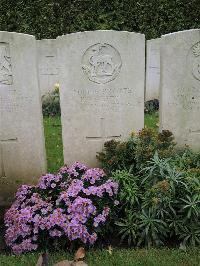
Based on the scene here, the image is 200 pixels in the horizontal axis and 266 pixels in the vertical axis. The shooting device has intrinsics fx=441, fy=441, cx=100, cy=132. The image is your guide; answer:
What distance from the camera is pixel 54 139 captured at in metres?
7.80

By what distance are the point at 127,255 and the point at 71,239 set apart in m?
0.53

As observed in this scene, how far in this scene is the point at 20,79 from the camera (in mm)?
4914

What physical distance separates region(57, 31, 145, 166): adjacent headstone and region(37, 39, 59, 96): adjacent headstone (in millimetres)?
4568

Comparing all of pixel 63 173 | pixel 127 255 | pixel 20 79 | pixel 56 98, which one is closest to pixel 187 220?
pixel 127 255

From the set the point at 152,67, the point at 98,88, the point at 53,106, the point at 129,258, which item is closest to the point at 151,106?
the point at 152,67

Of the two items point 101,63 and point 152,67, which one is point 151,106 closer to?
point 152,67

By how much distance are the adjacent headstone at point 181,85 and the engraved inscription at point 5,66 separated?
1709 mm

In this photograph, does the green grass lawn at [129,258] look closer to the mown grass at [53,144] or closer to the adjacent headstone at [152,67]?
the mown grass at [53,144]

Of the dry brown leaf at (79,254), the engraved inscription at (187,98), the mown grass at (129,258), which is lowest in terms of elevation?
the mown grass at (129,258)

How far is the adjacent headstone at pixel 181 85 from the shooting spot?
A: 4.89 metres

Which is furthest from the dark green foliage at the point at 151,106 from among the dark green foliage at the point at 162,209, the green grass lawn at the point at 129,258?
→ the green grass lawn at the point at 129,258

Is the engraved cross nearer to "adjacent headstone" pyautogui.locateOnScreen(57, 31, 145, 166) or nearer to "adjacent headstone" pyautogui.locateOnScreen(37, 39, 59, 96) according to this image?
"adjacent headstone" pyautogui.locateOnScreen(57, 31, 145, 166)

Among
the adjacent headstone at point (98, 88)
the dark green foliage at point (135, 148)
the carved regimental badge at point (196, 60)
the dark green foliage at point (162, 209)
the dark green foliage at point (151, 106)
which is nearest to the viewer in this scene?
the dark green foliage at point (162, 209)

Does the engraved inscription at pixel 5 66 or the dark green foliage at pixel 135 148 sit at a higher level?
the engraved inscription at pixel 5 66
